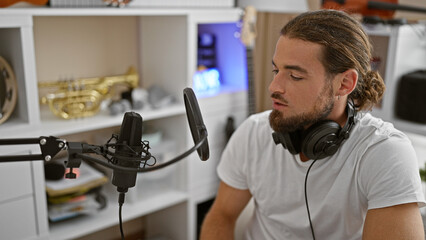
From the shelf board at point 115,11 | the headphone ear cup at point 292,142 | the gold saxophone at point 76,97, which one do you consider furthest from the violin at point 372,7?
the gold saxophone at point 76,97

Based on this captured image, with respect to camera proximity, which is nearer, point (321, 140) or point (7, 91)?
point (321, 140)

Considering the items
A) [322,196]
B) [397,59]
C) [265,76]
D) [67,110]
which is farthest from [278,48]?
[265,76]

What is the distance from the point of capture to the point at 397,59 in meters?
1.67

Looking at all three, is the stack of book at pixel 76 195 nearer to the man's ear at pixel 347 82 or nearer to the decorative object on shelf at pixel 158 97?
the decorative object on shelf at pixel 158 97

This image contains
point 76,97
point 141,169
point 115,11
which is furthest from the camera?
point 76,97

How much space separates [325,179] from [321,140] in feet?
0.45

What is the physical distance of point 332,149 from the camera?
1080 millimetres

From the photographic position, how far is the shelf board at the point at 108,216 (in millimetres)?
1663

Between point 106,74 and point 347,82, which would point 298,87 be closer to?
point 347,82

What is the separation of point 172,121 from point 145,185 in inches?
12.9

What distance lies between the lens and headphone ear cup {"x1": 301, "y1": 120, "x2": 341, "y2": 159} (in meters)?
1.07

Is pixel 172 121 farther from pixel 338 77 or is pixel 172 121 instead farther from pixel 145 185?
pixel 338 77

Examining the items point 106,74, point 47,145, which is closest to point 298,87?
point 47,145

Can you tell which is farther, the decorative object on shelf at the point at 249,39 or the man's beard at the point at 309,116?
the decorative object on shelf at the point at 249,39
